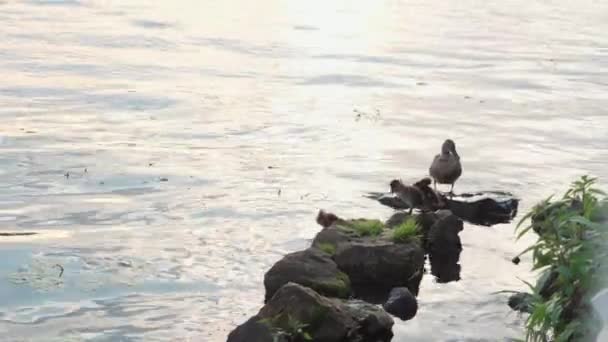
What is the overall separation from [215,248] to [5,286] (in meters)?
2.40

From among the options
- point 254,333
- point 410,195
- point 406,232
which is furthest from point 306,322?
point 410,195

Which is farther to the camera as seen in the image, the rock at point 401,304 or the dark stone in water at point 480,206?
the dark stone in water at point 480,206

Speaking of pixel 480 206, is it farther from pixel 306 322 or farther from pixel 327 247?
pixel 306 322

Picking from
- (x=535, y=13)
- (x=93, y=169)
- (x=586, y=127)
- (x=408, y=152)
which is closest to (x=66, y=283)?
(x=93, y=169)

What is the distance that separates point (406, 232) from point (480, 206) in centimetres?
247

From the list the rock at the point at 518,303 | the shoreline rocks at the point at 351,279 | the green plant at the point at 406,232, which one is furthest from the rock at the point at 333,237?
the rock at the point at 518,303

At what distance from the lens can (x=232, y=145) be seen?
16.5 meters

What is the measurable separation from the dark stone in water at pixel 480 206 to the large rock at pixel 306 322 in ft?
13.7

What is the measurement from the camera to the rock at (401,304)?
34.3 ft

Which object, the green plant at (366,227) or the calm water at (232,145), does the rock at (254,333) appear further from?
the green plant at (366,227)

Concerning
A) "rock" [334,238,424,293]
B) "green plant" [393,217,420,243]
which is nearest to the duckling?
"green plant" [393,217,420,243]

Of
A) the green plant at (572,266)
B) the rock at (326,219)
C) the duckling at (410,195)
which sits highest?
the green plant at (572,266)

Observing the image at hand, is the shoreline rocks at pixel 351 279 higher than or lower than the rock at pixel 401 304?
higher

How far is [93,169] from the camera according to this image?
1468 cm
